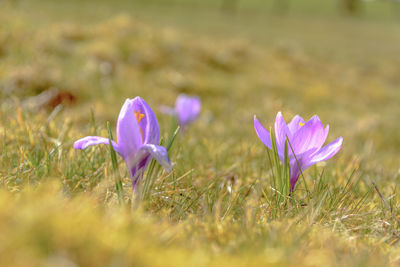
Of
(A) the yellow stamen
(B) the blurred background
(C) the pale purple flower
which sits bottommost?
(B) the blurred background

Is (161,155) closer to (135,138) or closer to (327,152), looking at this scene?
(135,138)

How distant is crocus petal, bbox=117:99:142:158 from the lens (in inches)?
52.5

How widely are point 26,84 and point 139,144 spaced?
325 centimetres

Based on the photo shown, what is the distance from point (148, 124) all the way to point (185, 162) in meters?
0.84

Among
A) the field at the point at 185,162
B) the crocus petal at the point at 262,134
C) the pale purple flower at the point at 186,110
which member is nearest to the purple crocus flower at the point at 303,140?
the crocus petal at the point at 262,134

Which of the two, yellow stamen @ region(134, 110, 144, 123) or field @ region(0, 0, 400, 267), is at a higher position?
yellow stamen @ region(134, 110, 144, 123)

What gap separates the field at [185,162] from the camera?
2.97ft

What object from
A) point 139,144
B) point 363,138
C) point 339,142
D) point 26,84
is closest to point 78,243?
point 139,144

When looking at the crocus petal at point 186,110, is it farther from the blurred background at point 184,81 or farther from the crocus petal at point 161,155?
the crocus petal at point 161,155

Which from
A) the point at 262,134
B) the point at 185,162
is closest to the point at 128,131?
the point at 262,134

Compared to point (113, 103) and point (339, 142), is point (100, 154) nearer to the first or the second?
point (339, 142)

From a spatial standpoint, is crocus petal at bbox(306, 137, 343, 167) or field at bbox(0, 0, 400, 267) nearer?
field at bbox(0, 0, 400, 267)

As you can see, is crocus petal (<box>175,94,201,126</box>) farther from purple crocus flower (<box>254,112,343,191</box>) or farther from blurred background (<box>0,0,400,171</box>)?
purple crocus flower (<box>254,112,343,191</box>)

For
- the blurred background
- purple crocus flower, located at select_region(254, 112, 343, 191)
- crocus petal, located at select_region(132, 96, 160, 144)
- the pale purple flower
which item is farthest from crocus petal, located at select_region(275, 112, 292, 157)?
the pale purple flower
